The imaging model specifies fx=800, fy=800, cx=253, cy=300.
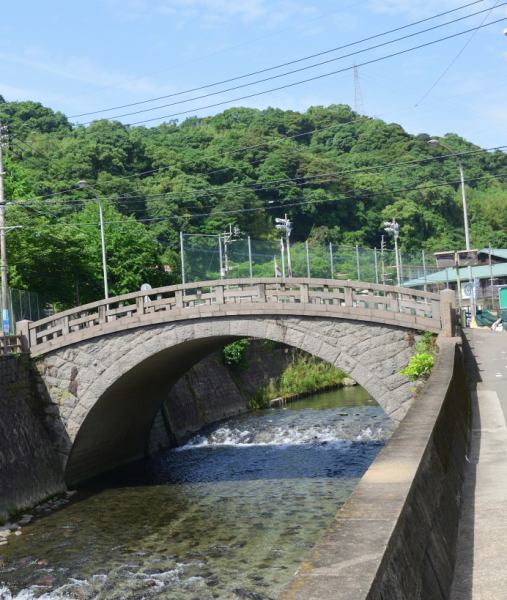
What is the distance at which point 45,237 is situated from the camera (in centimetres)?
3675

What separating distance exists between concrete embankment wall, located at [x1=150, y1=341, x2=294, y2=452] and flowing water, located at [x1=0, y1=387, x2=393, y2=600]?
1170 mm

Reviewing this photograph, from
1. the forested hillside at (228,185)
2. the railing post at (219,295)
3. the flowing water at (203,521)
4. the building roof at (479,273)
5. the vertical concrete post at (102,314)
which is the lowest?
the flowing water at (203,521)

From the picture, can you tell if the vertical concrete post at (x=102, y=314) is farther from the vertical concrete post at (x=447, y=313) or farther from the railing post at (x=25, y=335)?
the vertical concrete post at (x=447, y=313)

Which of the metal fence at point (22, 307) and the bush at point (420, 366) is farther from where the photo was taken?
the metal fence at point (22, 307)

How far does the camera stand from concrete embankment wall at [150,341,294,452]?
29688 millimetres

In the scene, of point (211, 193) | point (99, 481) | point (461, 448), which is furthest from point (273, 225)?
point (461, 448)

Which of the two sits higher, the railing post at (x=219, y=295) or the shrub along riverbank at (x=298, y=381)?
the railing post at (x=219, y=295)

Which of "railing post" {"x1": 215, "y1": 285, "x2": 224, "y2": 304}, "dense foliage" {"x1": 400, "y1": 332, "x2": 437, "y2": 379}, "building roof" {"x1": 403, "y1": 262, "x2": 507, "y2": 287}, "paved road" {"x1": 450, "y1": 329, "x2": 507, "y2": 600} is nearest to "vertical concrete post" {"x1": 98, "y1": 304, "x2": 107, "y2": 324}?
"railing post" {"x1": 215, "y1": 285, "x2": 224, "y2": 304}

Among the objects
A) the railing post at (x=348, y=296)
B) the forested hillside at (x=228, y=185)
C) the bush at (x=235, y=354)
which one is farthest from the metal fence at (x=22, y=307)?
the railing post at (x=348, y=296)

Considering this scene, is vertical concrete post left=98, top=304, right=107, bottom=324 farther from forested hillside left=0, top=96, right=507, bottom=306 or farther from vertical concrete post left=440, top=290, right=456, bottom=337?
forested hillside left=0, top=96, right=507, bottom=306

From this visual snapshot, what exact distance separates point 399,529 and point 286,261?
36659mm

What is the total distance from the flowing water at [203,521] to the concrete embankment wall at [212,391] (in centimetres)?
117

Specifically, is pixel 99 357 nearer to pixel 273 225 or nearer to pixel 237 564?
pixel 237 564

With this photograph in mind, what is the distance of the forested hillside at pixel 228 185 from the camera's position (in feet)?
155
